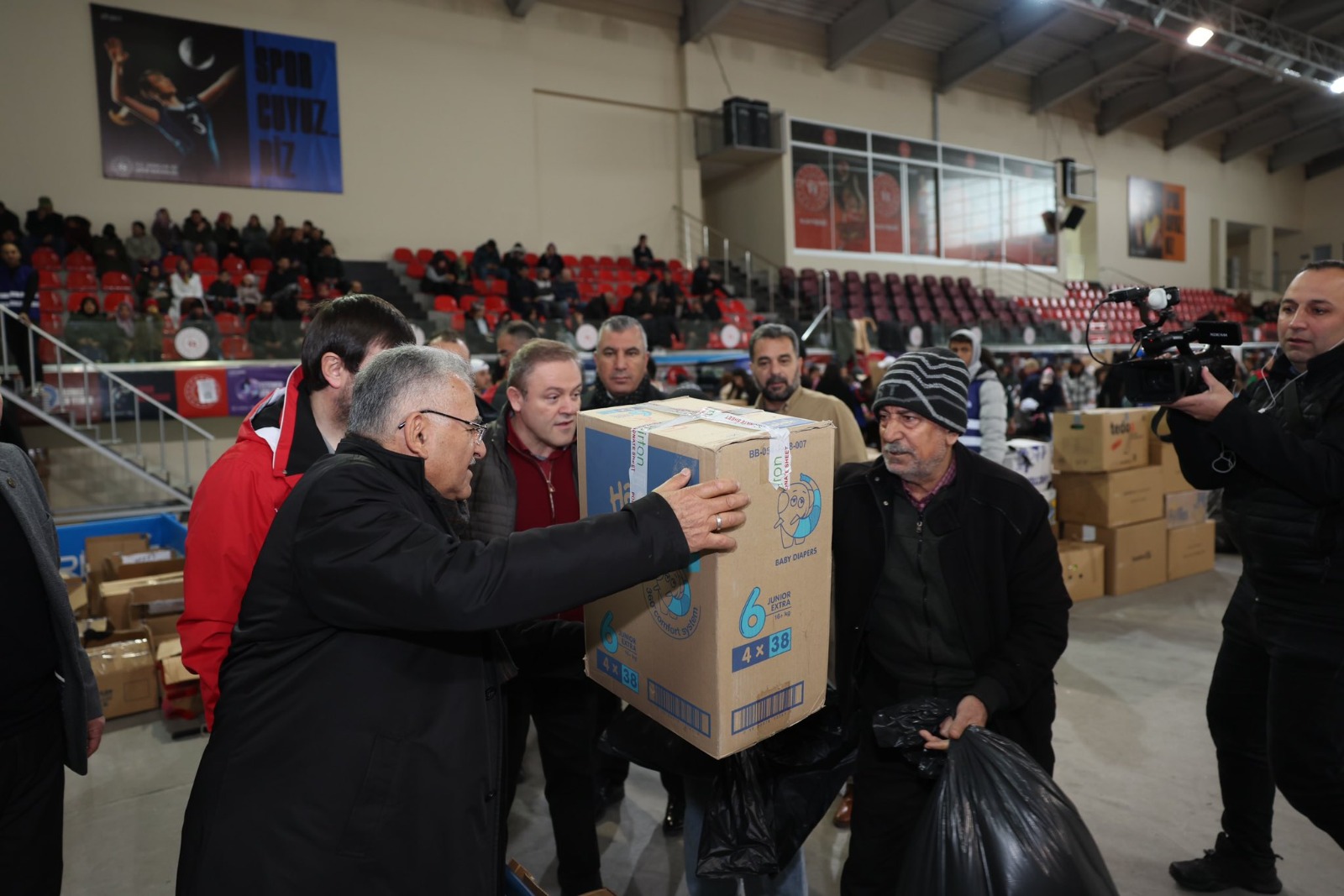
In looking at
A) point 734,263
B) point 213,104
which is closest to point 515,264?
point 213,104

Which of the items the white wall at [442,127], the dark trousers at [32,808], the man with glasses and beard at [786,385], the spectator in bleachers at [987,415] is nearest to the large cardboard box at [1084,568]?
the spectator in bleachers at [987,415]

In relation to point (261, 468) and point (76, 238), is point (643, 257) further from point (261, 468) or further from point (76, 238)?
point (261, 468)

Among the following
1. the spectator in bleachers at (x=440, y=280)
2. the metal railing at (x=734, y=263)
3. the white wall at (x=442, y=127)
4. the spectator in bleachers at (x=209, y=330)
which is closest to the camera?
the spectator in bleachers at (x=209, y=330)

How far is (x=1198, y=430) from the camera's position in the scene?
76.9 inches

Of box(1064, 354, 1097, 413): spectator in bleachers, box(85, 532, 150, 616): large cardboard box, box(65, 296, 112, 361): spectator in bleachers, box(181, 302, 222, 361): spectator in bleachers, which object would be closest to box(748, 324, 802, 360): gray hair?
box(85, 532, 150, 616): large cardboard box

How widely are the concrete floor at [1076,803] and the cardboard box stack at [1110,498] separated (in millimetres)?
1051

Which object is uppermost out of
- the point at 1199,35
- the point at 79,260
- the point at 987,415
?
the point at 1199,35

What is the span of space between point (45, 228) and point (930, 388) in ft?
32.1

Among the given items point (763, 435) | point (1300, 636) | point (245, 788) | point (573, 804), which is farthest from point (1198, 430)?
point (245, 788)

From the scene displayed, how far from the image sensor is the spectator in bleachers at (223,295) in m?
8.34

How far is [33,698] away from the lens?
1637mm

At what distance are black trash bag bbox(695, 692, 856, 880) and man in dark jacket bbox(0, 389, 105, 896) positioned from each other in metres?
1.32

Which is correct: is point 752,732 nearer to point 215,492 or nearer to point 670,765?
point 670,765

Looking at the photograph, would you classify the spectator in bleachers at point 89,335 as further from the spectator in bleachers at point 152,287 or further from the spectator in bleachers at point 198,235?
the spectator in bleachers at point 198,235
